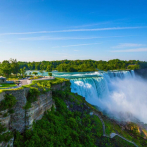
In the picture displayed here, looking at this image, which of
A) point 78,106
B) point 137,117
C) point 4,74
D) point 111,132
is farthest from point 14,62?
point 137,117

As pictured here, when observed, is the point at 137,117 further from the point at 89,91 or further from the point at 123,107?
the point at 89,91

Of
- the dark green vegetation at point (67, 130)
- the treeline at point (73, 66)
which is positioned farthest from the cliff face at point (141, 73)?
the dark green vegetation at point (67, 130)

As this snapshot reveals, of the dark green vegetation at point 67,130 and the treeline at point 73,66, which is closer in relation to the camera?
the dark green vegetation at point 67,130

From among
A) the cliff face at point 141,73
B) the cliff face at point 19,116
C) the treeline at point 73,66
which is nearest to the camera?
the cliff face at point 19,116

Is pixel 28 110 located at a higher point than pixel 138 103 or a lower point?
higher

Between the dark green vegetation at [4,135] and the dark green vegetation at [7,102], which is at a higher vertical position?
the dark green vegetation at [7,102]

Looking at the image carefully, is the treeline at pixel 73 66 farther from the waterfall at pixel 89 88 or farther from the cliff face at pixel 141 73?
the waterfall at pixel 89 88

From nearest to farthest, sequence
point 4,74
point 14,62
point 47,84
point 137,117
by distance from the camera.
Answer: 1. point 47,84
2. point 4,74
3. point 137,117
4. point 14,62
